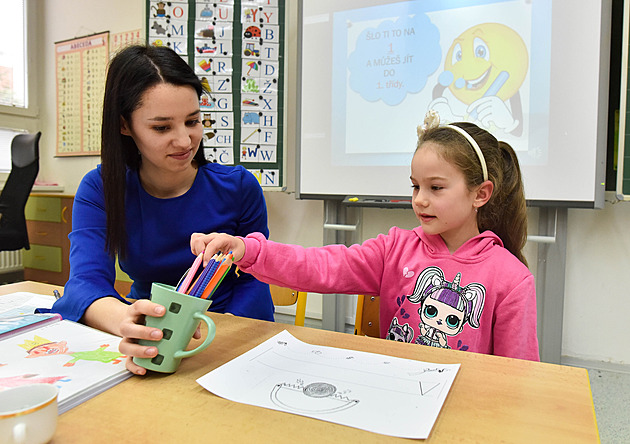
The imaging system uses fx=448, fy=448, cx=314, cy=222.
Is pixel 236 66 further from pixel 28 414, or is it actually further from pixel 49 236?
pixel 28 414

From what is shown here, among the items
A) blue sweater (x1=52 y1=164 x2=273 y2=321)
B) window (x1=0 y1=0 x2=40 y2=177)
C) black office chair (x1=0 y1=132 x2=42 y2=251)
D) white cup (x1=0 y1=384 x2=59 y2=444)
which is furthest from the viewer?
window (x1=0 y1=0 x2=40 y2=177)

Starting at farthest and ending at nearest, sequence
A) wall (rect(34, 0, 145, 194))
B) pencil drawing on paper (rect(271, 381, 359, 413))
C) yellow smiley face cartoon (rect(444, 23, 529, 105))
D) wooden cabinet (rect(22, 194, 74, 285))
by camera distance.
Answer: wall (rect(34, 0, 145, 194))
wooden cabinet (rect(22, 194, 74, 285))
yellow smiley face cartoon (rect(444, 23, 529, 105))
pencil drawing on paper (rect(271, 381, 359, 413))

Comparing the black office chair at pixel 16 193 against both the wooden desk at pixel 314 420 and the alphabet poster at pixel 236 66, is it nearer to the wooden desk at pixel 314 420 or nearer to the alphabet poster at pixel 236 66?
the alphabet poster at pixel 236 66

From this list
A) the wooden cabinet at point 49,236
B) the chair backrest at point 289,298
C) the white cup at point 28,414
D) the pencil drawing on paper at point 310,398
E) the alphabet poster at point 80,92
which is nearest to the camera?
the white cup at point 28,414

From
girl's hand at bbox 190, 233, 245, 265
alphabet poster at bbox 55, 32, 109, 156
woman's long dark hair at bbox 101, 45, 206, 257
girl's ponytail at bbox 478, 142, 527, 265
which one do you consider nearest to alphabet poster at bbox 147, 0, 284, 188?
alphabet poster at bbox 55, 32, 109, 156

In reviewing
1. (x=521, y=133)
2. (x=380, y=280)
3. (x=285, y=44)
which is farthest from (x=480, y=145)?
(x=285, y=44)

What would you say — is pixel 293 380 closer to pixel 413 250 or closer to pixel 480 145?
pixel 413 250

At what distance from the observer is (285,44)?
2510 mm

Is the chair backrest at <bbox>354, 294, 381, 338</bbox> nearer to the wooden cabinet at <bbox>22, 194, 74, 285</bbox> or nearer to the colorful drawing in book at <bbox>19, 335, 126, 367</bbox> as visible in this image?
the colorful drawing in book at <bbox>19, 335, 126, 367</bbox>

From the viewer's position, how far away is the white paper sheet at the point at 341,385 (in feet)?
1.61

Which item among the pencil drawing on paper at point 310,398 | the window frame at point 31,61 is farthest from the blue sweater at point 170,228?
the window frame at point 31,61

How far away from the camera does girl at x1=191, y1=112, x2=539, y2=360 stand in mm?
900

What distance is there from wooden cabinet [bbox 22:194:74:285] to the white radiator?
14 centimetres

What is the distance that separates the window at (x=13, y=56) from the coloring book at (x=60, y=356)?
12.0 feet
